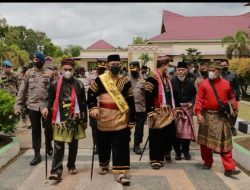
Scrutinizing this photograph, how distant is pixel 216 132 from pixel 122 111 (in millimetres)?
1456

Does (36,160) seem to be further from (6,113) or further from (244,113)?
(244,113)

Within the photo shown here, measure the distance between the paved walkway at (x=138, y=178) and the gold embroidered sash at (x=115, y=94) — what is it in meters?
1.00

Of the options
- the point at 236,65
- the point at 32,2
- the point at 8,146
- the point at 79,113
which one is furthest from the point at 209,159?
the point at 236,65

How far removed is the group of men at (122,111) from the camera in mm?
6023

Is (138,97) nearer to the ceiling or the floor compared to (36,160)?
nearer to the ceiling

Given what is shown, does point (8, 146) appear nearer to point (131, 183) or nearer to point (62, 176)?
point (62, 176)

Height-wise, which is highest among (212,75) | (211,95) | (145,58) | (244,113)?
(212,75)

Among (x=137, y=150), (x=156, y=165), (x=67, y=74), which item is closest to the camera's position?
(x=67, y=74)

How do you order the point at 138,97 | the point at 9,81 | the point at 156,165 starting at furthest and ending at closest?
the point at 9,81
the point at 138,97
the point at 156,165

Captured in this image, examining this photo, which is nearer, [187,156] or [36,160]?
[36,160]

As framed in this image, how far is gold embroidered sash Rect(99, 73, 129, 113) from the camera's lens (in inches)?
237

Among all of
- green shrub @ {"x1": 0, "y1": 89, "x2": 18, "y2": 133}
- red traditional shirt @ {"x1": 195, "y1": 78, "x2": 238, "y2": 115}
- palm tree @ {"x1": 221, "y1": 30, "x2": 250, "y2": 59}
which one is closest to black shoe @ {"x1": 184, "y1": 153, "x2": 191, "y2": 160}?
red traditional shirt @ {"x1": 195, "y1": 78, "x2": 238, "y2": 115}

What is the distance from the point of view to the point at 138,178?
6.05 meters

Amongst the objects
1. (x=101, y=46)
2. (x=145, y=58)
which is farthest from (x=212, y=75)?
(x=101, y=46)
